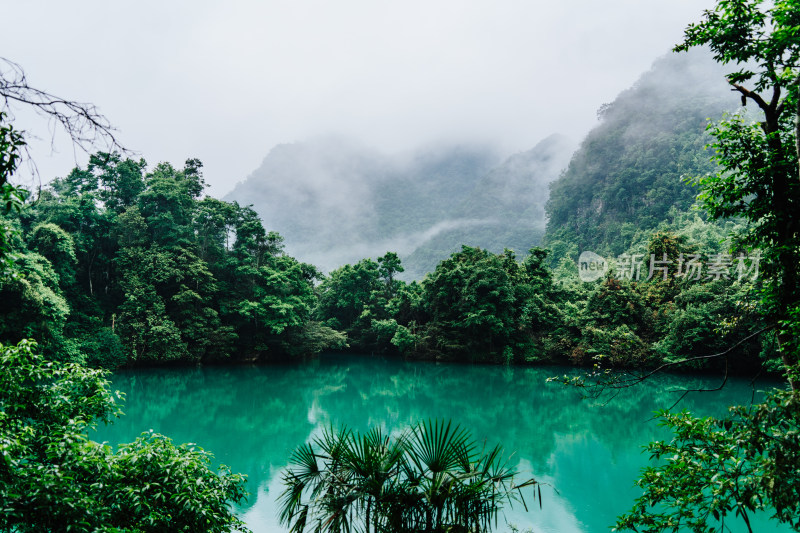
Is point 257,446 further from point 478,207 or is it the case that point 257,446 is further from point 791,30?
point 478,207

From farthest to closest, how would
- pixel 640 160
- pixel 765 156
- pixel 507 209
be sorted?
pixel 507 209, pixel 640 160, pixel 765 156

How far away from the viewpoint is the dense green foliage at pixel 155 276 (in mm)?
14297

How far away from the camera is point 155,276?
16422mm

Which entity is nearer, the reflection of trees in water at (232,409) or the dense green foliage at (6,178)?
the dense green foliage at (6,178)

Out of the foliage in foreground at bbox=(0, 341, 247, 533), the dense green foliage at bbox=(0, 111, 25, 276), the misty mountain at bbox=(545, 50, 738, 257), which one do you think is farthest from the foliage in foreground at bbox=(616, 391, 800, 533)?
the misty mountain at bbox=(545, 50, 738, 257)

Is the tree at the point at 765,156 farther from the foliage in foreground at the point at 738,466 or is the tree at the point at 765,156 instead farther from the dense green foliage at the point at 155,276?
the dense green foliage at the point at 155,276

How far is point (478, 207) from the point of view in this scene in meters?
72.2

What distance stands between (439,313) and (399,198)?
63997 mm

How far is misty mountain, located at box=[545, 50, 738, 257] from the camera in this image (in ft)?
116

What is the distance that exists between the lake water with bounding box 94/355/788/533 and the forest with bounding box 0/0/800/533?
0.60 metres

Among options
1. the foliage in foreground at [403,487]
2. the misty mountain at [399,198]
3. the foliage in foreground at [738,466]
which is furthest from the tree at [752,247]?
the misty mountain at [399,198]

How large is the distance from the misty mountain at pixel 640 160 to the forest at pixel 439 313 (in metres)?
0.25

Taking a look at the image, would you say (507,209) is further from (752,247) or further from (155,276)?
(752,247)

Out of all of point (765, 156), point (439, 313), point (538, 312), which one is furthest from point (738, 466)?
point (439, 313)
